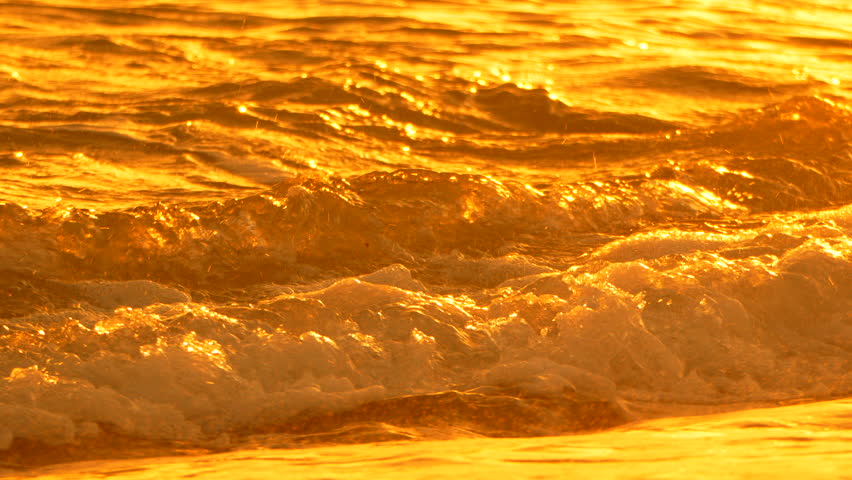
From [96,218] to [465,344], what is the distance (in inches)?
74.0

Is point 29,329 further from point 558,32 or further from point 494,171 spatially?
point 558,32

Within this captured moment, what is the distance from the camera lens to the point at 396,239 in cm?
510

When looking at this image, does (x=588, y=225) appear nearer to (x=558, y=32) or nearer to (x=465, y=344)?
(x=465, y=344)

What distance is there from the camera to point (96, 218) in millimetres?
4898

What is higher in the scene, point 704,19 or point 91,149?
point 704,19

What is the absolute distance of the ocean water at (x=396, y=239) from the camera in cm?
341

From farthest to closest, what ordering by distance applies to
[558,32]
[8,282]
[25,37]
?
[558,32]
[25,37]
[8,282]

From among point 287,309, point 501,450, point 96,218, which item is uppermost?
point 96,218

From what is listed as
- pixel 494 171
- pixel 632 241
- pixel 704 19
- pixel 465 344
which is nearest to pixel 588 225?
pixel 632 241

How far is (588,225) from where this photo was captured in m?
5.53

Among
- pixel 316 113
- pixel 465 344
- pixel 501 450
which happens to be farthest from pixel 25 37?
pixel 501 450

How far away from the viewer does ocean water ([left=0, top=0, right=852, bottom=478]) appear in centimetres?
341

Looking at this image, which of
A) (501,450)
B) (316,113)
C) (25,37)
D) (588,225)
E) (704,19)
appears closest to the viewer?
(501,450)

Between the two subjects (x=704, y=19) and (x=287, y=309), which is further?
(x=704, y=19)
